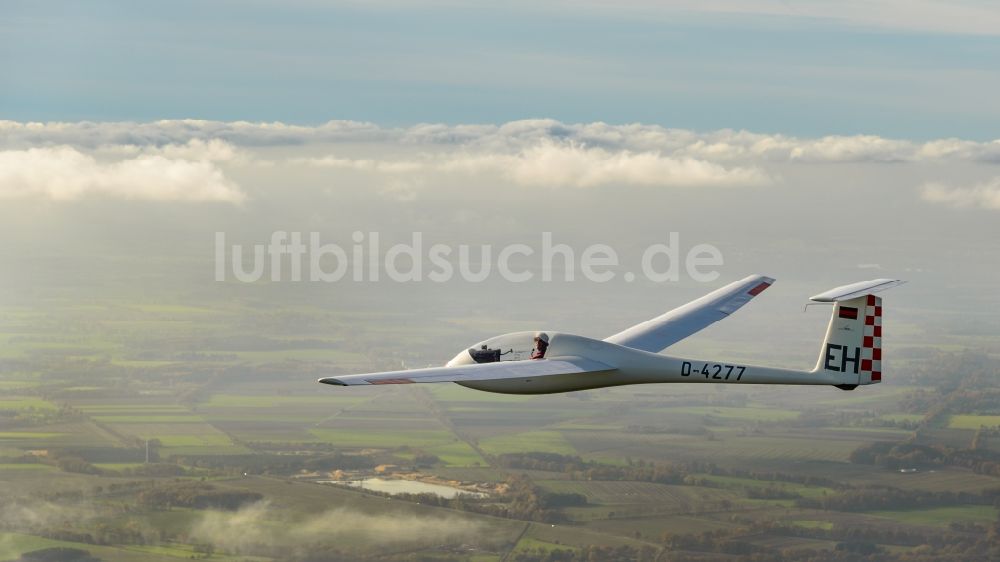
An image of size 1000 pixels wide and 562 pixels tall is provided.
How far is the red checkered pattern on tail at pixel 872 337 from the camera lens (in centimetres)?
4253

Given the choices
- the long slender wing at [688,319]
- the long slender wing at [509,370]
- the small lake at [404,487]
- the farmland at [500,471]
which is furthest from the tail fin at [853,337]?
the small lake at [404,487]

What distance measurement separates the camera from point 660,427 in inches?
5143

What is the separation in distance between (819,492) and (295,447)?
58927mm

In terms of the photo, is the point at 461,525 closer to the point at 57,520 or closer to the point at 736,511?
the point at 736,511

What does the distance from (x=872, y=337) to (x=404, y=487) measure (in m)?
71.3

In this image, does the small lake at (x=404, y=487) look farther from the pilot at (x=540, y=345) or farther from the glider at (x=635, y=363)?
the pilot at (x=540, y=345)

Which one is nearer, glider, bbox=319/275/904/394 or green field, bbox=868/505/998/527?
glider, bbox=319/275/904/394

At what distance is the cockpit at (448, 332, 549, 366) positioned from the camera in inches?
1772

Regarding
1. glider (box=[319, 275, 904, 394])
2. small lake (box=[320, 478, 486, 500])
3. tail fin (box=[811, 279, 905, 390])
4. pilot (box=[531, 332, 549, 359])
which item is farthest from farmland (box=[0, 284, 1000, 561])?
tail fin (box=[811, 279, 905, 390])

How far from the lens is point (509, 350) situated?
45.2 meters

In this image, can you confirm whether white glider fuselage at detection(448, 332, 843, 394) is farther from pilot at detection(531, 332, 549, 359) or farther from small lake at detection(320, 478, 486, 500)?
small lake at detection(320, 478, 486, 500)

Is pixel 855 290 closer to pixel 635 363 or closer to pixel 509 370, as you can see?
pixel 635 363

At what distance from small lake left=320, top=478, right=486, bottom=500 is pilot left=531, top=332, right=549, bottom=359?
207ft

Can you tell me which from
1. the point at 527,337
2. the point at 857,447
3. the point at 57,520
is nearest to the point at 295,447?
the point at 57,520
